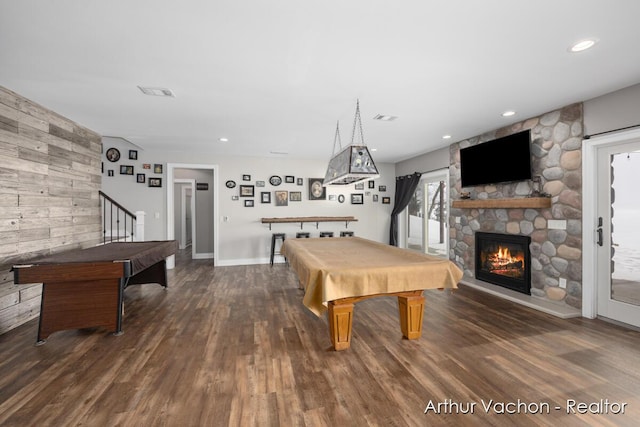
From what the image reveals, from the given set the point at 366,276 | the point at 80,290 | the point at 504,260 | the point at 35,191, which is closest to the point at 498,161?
the point at 504,260

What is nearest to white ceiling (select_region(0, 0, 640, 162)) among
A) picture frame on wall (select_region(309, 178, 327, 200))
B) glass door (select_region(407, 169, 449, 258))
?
glass door (select_region(407, 169, 449, 258))

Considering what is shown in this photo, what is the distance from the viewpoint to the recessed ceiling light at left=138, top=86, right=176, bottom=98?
2.81 m

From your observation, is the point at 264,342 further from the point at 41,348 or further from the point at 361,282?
the point at 41,348

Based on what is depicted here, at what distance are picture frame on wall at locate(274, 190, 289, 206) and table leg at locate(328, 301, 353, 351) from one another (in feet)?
14.1

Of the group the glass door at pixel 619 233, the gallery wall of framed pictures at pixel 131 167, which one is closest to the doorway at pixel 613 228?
the glass door at pixel 619 233

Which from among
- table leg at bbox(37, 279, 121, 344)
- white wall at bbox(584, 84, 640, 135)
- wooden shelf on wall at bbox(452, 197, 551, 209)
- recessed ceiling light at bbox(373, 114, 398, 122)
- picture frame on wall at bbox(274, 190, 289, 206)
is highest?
recessed ceiling light at bbox(373, 114, 398, 122)

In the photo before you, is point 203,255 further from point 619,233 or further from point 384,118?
point 619,233

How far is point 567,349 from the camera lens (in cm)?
243

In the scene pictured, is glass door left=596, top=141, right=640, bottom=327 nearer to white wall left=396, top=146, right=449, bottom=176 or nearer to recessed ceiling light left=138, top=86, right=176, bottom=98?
white wall left=396, top=146, right=449, bottom=176

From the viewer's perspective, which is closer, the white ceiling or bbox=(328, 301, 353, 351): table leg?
the white ceiling

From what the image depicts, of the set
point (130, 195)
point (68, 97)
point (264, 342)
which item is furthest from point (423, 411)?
point (130, 195)

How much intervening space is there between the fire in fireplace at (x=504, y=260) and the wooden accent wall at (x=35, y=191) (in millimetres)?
5973

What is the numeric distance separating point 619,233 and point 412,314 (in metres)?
2.47

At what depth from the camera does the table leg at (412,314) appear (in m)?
2.58
